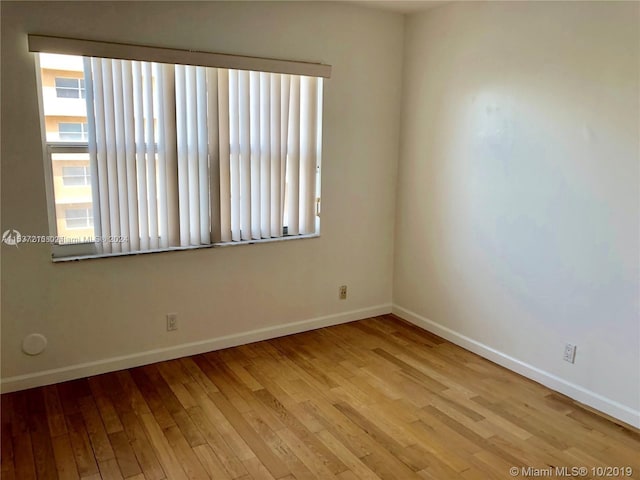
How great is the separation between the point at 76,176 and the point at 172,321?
110cm

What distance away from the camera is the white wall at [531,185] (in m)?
2.65

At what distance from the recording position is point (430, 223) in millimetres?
3871

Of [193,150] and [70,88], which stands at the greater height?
[70,88]

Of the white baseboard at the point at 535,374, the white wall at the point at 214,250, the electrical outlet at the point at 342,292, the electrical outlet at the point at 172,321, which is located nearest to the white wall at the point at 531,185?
the white baseboard at the point at 535,374

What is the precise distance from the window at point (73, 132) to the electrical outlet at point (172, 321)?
1227 mm

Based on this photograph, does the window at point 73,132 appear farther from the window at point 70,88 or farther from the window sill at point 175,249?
the window sill at point 175,249

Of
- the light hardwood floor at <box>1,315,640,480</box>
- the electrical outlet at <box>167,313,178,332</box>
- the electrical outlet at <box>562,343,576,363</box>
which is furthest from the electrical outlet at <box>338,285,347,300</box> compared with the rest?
the electrical outlet at <box>562,343,576,363</box>

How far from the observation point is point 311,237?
380 cm

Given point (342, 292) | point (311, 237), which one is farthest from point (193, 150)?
point (342, 292)

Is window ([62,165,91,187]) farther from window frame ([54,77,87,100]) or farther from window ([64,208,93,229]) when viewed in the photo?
window frame ([54,77,87,100])

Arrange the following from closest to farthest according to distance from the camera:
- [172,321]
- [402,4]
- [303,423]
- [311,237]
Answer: [303,423] → [172,321] → [402,4] → [311,237]

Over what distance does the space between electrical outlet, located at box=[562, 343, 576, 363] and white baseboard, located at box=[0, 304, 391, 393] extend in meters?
1.61

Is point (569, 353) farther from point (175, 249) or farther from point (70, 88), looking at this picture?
point (70, 88)

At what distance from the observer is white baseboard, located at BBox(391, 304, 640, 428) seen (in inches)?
107
